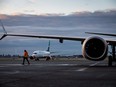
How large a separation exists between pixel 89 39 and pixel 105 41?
962 mm

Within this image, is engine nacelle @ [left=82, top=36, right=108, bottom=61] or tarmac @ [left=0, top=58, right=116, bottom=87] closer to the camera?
tarmac @ [left=0, top=58, right=116, bottom=87]

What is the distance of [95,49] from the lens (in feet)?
56.3

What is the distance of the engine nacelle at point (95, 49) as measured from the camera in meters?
17.1

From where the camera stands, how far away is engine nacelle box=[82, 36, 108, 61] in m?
17.1

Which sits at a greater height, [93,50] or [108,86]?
[93,50]

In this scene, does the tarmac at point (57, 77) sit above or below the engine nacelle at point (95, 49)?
below

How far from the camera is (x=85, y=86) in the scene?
26.2ft

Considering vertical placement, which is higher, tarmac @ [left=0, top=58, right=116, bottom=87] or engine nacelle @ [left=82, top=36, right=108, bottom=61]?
engine nacelle @ [left=82, top=36, right=108, bottom=61]

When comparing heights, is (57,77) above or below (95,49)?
below

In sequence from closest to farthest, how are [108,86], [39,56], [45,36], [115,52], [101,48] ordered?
[108,86] < [101,48] < [45,36] < [115,52] < [39,56]

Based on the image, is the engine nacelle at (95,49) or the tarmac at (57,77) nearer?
the tarmac at (57,77)

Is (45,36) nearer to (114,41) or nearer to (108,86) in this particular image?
(114,41)

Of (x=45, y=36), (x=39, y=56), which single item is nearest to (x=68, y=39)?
(x=45, y=36)

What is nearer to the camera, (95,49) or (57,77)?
(57,77)
